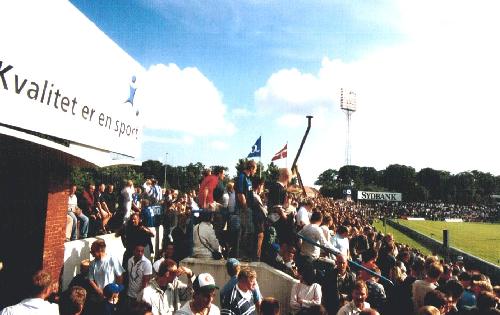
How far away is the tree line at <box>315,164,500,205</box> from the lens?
130 meters

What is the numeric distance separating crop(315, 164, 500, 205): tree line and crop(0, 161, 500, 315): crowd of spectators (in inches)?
4204

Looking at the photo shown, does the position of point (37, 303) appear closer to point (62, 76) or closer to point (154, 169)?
point (62, 76)

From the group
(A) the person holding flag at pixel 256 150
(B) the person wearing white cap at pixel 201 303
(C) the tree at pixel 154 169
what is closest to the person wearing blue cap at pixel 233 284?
(B) the person wearing white cap at pixel 201 303

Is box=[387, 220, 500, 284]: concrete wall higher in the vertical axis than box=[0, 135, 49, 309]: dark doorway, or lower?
lower

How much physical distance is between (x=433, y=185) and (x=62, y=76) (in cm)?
15056

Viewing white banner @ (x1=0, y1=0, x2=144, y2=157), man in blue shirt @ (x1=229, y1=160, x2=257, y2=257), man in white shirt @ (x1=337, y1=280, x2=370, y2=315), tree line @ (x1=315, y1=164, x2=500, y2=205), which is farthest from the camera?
tree line @ (x1=315, y1=164, x2=500, y2=205)

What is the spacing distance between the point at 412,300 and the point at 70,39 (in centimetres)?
757

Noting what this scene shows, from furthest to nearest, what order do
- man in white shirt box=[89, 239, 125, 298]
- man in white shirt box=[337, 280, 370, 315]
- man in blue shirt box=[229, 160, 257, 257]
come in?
man in blue shirt box=[229, 160, 257, 257], man in white shirt box=[89, 239, 125, 298], man in white shirt box=[337, 280, 370, 315]

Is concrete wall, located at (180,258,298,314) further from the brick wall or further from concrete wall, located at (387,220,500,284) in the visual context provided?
concrete wall, located at (387,220,500,284)

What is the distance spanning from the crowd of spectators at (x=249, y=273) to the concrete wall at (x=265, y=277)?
0.20m

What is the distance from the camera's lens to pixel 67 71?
7.77 meters

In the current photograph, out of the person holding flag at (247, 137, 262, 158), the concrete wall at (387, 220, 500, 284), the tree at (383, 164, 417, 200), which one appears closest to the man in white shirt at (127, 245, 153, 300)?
the concrete wall at (387, 220, 500, 284)

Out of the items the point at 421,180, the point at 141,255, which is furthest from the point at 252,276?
the point at 421,180

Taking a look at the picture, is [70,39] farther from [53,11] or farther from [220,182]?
[220,182]
